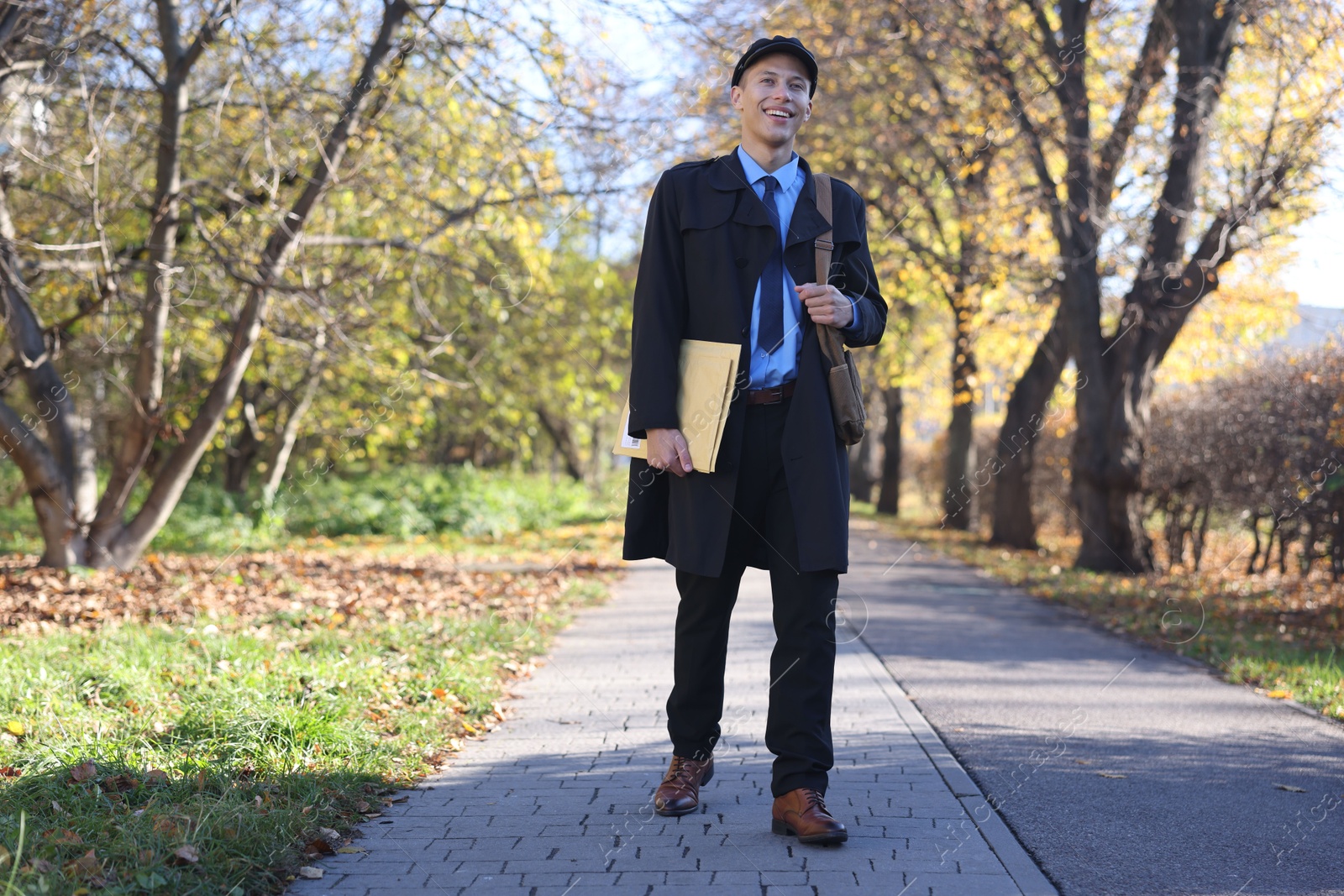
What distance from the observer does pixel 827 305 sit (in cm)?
352

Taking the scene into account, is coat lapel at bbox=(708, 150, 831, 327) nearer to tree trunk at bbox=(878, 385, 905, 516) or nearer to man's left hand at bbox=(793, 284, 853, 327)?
man's left hand at bbox=(793, 284, 853, 327)

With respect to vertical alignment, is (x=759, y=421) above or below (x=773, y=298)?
below

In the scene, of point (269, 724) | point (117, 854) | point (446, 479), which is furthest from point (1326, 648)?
point (446, 479)

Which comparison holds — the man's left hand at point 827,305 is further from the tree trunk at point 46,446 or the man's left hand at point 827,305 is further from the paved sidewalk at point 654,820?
the tree trunk at point 46,446

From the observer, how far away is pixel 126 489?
9.98m

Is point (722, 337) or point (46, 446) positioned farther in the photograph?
point (46, 446)

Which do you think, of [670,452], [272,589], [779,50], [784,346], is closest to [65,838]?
[670,452]

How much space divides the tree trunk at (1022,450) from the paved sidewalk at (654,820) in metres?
11.0

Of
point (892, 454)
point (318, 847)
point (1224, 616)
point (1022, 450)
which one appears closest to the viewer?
point (318, 847)

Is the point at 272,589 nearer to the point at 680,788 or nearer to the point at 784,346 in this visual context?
the point at 680,788

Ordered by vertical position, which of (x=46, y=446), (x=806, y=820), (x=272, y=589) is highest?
(x=46, y=446)

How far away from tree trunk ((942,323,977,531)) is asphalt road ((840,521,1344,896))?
9074mm

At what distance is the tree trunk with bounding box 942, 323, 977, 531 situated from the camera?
1717 cm

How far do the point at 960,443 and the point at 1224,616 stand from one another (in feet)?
33.4
